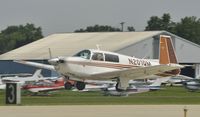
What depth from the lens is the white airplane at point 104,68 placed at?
4647 centimetres

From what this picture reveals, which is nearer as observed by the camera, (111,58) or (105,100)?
(105,100)

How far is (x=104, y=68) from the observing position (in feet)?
160

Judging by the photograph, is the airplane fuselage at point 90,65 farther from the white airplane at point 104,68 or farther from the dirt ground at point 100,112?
the dirt ground at point 100,112

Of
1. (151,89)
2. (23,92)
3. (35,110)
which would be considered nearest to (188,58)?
(151,89)

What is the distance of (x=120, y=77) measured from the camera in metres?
49.2

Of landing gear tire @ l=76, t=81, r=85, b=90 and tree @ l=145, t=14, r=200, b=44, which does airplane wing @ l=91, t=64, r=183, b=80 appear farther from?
tree @ l=145, t=14, r=200, b=44

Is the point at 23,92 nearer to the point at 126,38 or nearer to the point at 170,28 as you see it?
the point at 126,38

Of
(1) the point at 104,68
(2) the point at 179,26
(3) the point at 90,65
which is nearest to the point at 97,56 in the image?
(3) the point at 90,65

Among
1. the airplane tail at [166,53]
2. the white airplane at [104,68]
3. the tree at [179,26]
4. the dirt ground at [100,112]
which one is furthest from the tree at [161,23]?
the dirt ground at [100,112]

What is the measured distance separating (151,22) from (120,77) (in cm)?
11016

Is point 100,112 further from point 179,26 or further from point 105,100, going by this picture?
point 179,26

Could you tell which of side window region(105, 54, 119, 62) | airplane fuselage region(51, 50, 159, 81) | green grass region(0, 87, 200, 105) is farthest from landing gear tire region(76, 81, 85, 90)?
side window region(105, 54, 119, 62)

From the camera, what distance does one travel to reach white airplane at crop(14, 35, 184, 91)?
152 ft

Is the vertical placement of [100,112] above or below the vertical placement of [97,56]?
below
